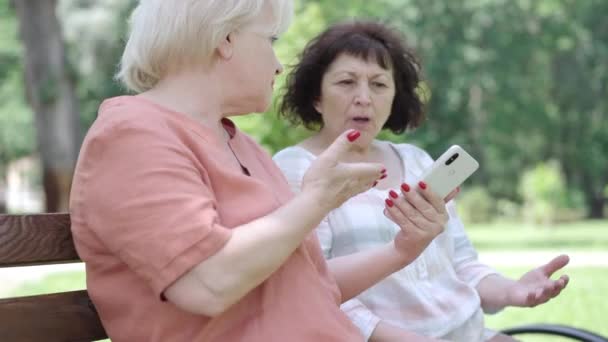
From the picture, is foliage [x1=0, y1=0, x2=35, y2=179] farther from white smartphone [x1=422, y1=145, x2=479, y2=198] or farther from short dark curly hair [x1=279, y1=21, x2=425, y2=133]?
white smartphone [x1=422, y1=145, x2=479, y2=198]

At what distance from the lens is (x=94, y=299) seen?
187 centimetres

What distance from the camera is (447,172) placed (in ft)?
7.48

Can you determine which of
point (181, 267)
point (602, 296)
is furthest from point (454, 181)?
point (602, 296)

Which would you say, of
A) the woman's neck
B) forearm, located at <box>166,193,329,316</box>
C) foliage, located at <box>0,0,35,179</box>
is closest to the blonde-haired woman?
forearm, located at <box>166,193,329,316</box>

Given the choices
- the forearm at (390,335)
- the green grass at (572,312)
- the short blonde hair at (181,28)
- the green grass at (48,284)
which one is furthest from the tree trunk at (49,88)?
the short blonde hair at (181,28)

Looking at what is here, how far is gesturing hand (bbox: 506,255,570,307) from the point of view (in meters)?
2.65

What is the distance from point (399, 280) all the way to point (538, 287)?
0.40 m

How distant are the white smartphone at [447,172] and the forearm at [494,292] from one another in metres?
0.66

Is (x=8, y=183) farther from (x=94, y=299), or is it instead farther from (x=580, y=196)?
(x=94, y=299)

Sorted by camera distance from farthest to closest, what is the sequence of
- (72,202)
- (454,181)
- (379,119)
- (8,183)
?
1. (8,183)
2. (379,119)
3. (454,181)
4. (72,202)

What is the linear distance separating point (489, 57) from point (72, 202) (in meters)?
30.2

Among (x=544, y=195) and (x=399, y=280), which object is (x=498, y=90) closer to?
(x=544, y=195)

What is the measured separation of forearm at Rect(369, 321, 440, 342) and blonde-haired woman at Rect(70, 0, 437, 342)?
0.43 metres

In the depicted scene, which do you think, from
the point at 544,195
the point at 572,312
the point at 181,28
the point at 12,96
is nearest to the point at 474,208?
the point at 544,195
